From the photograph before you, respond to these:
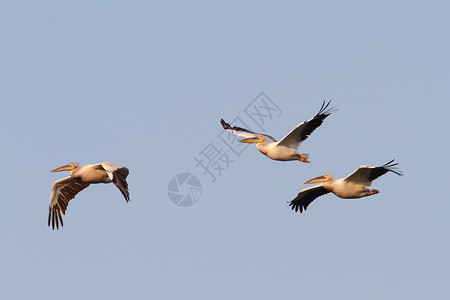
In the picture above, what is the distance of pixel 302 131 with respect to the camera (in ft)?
61.1

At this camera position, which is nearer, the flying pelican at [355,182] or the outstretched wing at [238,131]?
the flying pelican at [355,182]

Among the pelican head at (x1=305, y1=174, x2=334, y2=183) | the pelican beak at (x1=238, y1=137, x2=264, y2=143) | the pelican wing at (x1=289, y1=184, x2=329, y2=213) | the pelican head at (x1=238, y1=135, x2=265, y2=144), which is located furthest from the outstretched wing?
the pelican head at (x1=305, y1=174, x2=334, y2=183)

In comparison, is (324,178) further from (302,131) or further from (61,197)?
(61,197)

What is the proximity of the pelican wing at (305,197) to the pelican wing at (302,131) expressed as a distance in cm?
141

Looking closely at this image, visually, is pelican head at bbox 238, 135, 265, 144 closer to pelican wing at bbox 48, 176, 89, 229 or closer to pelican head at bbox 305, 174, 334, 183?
pelican head at bbox 305, 174, 334, 183

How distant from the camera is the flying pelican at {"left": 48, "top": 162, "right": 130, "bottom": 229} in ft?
59.3

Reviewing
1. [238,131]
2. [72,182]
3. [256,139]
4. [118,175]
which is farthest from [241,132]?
[118,175]

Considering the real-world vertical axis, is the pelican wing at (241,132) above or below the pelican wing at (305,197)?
above

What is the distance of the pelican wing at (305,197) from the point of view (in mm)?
19927

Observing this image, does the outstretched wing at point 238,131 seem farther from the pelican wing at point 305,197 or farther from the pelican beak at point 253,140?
the pelican wing at point 305,197

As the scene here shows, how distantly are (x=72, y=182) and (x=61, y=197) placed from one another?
56 cm

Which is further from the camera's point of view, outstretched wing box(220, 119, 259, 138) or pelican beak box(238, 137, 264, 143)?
outstretched wing box(220, 119, 259, 138)

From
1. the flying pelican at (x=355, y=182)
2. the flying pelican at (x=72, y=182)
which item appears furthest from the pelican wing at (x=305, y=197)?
the flying pelican at (x=72, y=182)

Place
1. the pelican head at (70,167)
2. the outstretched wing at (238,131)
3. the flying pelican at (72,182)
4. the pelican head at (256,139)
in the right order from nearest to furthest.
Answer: the flying pelican at (72,182) → the pelican head at (70,167) → the pelican head at (256,139) → the outstretched wing at (238,131)
